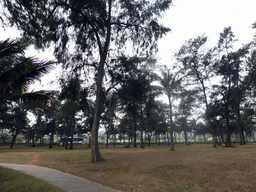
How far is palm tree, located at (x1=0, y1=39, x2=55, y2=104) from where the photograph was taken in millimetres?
5531

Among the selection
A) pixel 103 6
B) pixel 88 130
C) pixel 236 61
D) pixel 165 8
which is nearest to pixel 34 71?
pixel 103 6

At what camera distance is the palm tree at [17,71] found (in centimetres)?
553

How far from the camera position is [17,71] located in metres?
5.71

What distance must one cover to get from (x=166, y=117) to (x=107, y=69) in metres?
35.3

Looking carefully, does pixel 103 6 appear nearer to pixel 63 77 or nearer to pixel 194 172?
pixel 63 77

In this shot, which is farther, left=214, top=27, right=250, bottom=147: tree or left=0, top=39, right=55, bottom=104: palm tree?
left=214, top=27, right=250, bottom=147: tree

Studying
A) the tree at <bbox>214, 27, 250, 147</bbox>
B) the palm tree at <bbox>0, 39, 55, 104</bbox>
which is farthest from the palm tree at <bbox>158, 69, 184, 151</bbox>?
the palm tree at <bbox>0, 39, 55, 104</bbox>

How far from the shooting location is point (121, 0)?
459 inches

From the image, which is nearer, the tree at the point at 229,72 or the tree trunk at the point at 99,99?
the tree trunk at the point at 99,99

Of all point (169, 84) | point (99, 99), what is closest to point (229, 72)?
point (169, 84)

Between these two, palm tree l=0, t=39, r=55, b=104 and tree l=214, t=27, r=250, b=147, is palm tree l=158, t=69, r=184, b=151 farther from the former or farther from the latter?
palm tree l=0, t=39, r=55, b=104

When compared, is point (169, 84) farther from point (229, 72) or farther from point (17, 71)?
point (17, 71)

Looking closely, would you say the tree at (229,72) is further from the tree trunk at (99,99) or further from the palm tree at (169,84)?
the tree trunk at (99,99)

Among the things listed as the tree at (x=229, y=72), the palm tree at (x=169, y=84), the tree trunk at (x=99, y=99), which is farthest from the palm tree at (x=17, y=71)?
the tree at (x=229, y=72)
